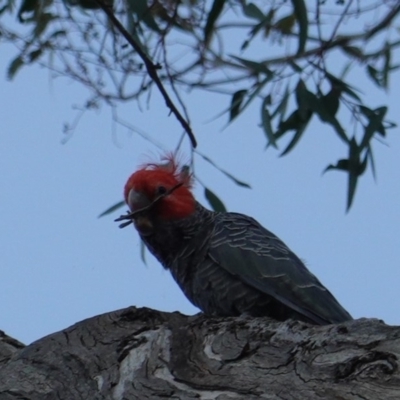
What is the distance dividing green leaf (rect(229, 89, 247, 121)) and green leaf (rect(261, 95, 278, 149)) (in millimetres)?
94

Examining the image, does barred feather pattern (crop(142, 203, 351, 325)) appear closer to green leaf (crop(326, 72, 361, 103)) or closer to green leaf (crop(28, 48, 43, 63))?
green leaf (crop(326, 72, 361, 103))

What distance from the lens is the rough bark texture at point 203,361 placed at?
→ 2.02m

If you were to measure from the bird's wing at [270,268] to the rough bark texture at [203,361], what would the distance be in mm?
1006

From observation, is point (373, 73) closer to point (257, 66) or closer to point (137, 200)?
point (257, 66)

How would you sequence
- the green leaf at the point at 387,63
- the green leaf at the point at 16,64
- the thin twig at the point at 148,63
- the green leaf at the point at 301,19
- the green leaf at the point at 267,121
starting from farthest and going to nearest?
1. the green leaf at the point at 16,64
2. the green leaf at the point at 387,63
3. the green leaf at the point at 267,121
4. the thin twig at the point at 148,63
5. the green leaf at the point at 301,19

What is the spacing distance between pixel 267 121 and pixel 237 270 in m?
0.59

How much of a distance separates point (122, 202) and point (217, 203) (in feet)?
1.30

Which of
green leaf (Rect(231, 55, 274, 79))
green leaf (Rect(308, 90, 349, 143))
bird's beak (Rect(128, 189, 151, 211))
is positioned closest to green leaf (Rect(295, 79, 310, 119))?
green leaf (Rect(308, 90, 349, 143))

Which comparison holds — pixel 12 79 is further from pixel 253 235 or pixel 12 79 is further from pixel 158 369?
pixel 158 369

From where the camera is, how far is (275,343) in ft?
7.41

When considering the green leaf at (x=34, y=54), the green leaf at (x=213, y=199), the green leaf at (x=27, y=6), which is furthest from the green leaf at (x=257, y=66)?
the green leaf at (x=34, y=54)

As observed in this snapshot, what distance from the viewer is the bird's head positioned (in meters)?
3.90

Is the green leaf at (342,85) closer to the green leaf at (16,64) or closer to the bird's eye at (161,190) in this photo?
the bird's eye at (161,190)

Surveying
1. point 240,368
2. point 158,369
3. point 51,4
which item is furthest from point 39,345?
point 51,4
